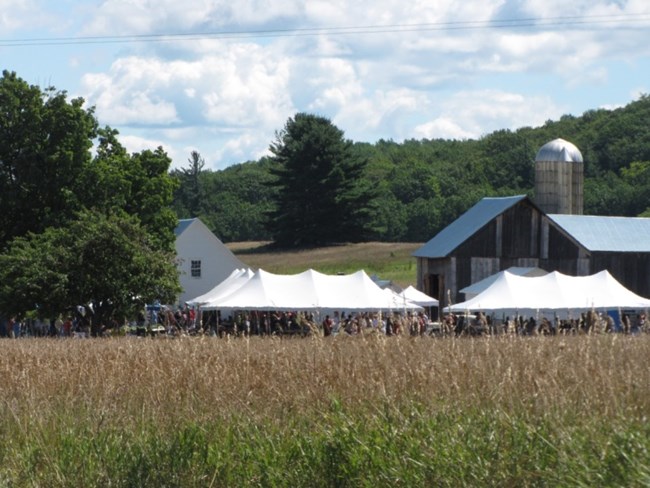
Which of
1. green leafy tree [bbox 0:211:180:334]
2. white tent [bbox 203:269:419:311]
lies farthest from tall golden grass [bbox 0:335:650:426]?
green leafy tree [bbox 0:211:180:334]

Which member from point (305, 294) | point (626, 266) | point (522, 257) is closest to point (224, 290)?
point (305, 294)

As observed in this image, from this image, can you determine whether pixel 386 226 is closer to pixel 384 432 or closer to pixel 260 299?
pixel 260 299

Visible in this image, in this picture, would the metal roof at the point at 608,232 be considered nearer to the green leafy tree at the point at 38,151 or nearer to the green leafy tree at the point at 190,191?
the green leafy tree at the point at 38,151

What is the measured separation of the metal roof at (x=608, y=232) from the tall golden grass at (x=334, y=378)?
43.8 metres

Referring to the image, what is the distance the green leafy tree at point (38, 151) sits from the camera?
5081 cm

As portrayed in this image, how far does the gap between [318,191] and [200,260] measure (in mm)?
21943

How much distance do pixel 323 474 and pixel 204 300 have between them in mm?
33142

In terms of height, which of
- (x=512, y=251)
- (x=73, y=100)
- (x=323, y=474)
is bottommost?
(x=323, y=474)

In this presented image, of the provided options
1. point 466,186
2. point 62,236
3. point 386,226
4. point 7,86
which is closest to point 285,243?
point 386,226

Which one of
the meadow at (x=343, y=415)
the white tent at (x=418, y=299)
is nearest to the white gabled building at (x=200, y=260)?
the white tent at (x=418, y=299)

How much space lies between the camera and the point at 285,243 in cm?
9838

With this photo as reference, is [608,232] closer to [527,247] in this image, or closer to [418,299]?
[527,247]

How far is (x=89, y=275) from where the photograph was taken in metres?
42.5

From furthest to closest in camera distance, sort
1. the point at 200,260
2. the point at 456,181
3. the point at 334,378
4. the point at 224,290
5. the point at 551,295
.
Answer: the point at 456,181 → the point at 200,260 → the point at 224,290 → the point at 551,295 → the point at 334,378
